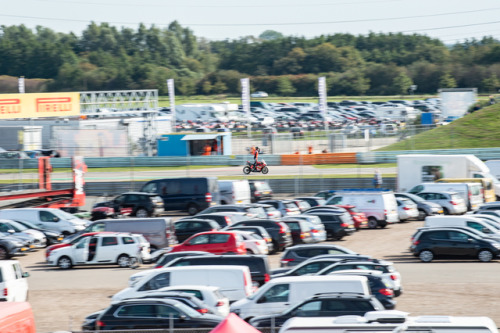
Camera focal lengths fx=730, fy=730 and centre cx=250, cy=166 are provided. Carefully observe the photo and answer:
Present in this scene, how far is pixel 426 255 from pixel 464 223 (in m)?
2.19

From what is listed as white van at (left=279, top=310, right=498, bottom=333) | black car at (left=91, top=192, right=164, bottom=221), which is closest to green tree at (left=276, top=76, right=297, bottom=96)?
black car at (left=91, top=192, right=164, bottom=221)

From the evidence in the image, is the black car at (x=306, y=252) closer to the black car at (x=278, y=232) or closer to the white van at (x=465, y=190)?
the black car at (x=278, y=232)

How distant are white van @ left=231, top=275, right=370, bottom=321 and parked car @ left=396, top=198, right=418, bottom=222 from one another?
1739 centimetres

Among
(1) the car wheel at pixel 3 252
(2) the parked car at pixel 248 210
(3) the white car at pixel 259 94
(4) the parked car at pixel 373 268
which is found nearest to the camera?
(4) the parked car at pixel 373 268

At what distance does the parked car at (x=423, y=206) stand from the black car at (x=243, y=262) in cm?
1540

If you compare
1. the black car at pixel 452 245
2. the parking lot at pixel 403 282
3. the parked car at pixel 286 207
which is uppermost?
the parked car at pixel 286 207

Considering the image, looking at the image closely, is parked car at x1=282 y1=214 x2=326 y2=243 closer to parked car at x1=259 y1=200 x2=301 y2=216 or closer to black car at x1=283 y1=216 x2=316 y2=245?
black car at x1=283 y1=216 x2=316 y2=245

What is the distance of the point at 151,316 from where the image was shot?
12992 mm

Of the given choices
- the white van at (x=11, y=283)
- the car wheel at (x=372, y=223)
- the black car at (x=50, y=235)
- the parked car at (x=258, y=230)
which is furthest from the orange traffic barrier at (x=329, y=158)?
the white van at (x=11, y=283)

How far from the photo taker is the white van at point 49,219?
2870 centimetres

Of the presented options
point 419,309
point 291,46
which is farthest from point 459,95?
point 291,46

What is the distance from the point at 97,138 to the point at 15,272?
122 feet

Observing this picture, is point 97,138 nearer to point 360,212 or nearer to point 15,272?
point 360,212

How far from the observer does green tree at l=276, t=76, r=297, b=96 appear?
11600cm
